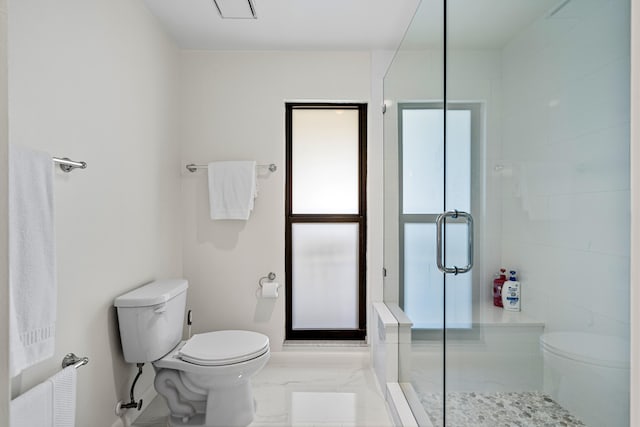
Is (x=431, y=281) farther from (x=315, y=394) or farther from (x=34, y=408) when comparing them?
(x=34, y=408)

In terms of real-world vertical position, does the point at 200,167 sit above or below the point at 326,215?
above

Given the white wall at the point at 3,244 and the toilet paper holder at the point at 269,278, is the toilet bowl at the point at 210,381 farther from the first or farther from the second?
the white wall at the point at 3,244

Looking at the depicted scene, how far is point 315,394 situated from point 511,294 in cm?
173

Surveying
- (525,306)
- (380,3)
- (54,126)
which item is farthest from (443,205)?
(54,126)


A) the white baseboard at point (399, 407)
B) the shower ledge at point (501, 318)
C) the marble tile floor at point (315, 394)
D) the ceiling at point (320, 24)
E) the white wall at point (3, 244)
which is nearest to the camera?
the white wall at point (3, 244)

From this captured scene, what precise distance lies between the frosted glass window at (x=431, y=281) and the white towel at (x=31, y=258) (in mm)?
1292

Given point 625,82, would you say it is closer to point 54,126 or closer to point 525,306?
point 525,306

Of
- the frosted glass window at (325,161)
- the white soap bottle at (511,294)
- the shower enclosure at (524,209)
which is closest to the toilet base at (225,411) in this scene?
the shower enclosure at (524,209)

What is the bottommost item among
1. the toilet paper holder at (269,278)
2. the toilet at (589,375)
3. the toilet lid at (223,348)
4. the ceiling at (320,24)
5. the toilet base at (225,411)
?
the toilet base at (225,411)

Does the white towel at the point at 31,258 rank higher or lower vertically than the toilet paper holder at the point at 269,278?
higher

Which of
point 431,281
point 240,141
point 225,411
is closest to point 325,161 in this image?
point 240,141

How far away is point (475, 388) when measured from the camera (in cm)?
141

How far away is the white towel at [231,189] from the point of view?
9.53ft

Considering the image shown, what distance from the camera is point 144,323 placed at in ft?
6.66
